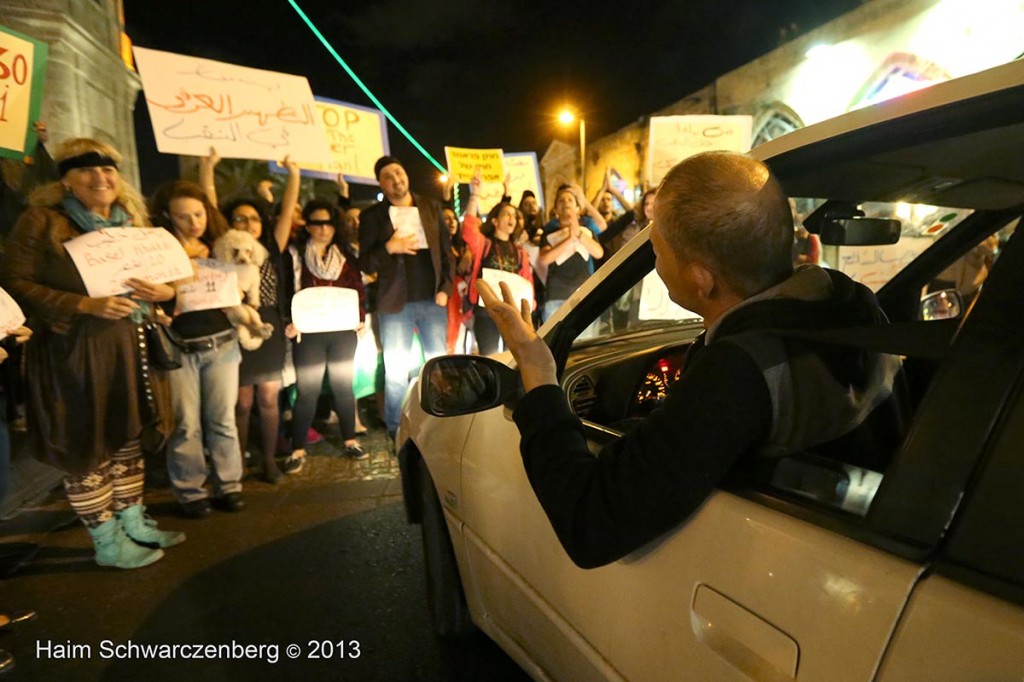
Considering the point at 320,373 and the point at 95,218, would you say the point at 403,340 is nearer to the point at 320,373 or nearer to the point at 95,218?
the point at 320,373

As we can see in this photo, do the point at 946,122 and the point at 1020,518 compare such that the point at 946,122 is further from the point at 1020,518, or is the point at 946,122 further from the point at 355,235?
the point at 355,235

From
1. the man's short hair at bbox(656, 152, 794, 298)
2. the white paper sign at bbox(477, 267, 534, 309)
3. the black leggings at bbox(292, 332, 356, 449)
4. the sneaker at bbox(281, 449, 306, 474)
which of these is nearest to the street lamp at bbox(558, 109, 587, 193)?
the white paper sign at bbox(477, 267, 534, 309)

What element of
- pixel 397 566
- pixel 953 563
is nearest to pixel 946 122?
pixel 953 563

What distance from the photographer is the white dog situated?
12.3ft

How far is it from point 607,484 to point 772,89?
1271 centimetres

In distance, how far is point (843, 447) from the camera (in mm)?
A: 1200

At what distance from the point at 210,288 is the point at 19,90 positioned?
1327 mm

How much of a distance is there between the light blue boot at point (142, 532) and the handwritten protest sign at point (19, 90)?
1987mm

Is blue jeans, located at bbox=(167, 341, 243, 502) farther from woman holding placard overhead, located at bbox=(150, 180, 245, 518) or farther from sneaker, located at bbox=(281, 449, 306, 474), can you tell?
sneaker, located at bbox=(281, 449, 306, 474)

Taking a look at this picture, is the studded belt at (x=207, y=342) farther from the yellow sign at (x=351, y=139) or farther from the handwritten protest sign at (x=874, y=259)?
the handwritten protest sign at (x=874, y=259)

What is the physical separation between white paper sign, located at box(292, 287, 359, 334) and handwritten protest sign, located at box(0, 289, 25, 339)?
1932 millimetres

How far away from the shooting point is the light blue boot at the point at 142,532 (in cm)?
331

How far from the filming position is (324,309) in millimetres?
4531

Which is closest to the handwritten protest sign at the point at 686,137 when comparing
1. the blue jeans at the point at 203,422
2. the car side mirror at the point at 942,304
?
the car side mirror at the point at 942,304
